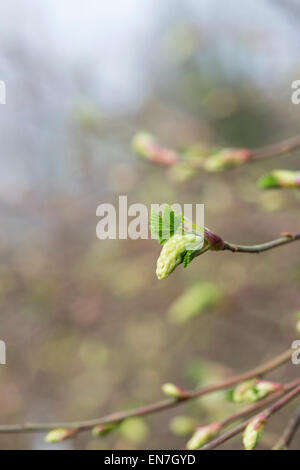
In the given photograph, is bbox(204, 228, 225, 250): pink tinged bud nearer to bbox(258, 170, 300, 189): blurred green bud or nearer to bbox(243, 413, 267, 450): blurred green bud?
bbox(258, 170, 300, 189): blurred green bud

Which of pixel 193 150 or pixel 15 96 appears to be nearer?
pixel 193 150

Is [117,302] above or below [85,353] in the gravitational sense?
above

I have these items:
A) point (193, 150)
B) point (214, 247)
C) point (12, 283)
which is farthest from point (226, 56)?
point (214, 247)

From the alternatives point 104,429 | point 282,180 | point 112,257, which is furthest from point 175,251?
point 112,257

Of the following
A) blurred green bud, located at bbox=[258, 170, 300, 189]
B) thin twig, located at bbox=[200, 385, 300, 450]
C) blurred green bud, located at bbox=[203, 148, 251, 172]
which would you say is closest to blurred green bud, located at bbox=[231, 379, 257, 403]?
thin twig, located at bbox=[200, 385, 300, 450]

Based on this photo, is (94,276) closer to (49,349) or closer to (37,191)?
(49,349)

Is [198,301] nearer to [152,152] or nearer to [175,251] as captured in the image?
[152,152]
